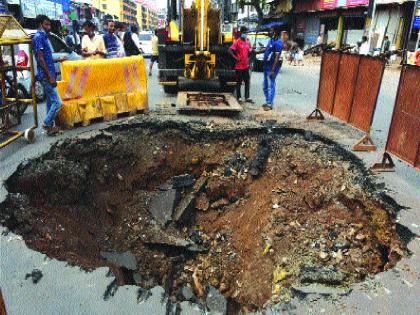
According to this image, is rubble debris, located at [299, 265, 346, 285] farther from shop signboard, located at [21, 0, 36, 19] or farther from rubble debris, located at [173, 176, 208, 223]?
shop signboard, located at [21, 0, 36, 19]

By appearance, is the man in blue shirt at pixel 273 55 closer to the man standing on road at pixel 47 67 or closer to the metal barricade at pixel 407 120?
the metal barricade at pixel 407 120

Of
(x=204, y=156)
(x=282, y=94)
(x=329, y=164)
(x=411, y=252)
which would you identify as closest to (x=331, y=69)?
(x=329, y=164)

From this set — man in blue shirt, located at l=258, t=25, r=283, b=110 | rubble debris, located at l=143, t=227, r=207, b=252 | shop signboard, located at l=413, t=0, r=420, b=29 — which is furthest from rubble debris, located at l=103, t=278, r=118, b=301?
shop signboard, located at l=413, t=0, r=420, b=29

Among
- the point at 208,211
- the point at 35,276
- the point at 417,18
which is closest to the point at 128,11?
the point at 417,18

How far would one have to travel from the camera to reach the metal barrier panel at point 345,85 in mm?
6618

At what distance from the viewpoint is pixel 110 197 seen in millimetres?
5887

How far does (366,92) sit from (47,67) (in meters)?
5.76

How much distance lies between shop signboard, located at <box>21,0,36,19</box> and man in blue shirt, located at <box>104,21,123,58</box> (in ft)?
57.5

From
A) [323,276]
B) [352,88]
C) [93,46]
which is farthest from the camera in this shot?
[93,46]

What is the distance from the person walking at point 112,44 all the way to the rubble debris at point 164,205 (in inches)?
204

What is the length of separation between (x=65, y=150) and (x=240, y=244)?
338 cm

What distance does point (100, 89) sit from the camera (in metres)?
7.77

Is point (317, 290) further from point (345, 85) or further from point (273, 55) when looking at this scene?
point (273, 55)

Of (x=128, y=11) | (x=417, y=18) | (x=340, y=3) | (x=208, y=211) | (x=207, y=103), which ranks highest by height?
(x=128, y=11)
